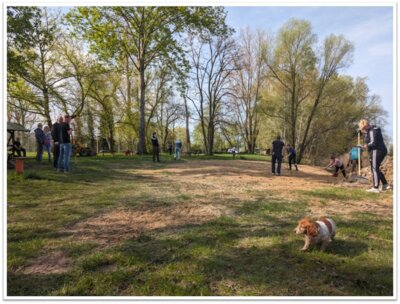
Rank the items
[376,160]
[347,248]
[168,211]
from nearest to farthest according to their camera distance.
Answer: [347,248] < [168,211] < [376,160]

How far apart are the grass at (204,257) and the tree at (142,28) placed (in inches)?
610

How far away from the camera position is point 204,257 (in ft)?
11.1

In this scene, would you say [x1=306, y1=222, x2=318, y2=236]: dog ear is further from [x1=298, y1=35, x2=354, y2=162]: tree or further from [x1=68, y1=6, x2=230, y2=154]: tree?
[x1=298, y1=35, x2=354, y2=162]: tree

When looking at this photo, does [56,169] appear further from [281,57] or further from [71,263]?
[281,57]

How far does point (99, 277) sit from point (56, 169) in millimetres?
8679

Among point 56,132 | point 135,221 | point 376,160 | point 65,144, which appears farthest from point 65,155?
point 376,160

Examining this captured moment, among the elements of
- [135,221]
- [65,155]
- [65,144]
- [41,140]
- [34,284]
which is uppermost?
[41,140]

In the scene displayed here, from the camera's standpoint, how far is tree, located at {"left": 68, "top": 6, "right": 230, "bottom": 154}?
17656mm

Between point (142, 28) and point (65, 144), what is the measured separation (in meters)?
13.5

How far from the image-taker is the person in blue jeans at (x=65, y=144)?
9562 mm

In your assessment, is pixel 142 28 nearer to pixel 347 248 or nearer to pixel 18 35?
pixel 18 35

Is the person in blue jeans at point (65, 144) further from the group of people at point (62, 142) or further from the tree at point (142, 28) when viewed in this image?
the tree at point (142, 28)

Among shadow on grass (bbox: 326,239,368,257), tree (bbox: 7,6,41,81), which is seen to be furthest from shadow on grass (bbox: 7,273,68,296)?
tree (bbox: 7,6,41,81)

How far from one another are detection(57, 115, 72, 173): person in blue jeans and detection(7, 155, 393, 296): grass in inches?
163
